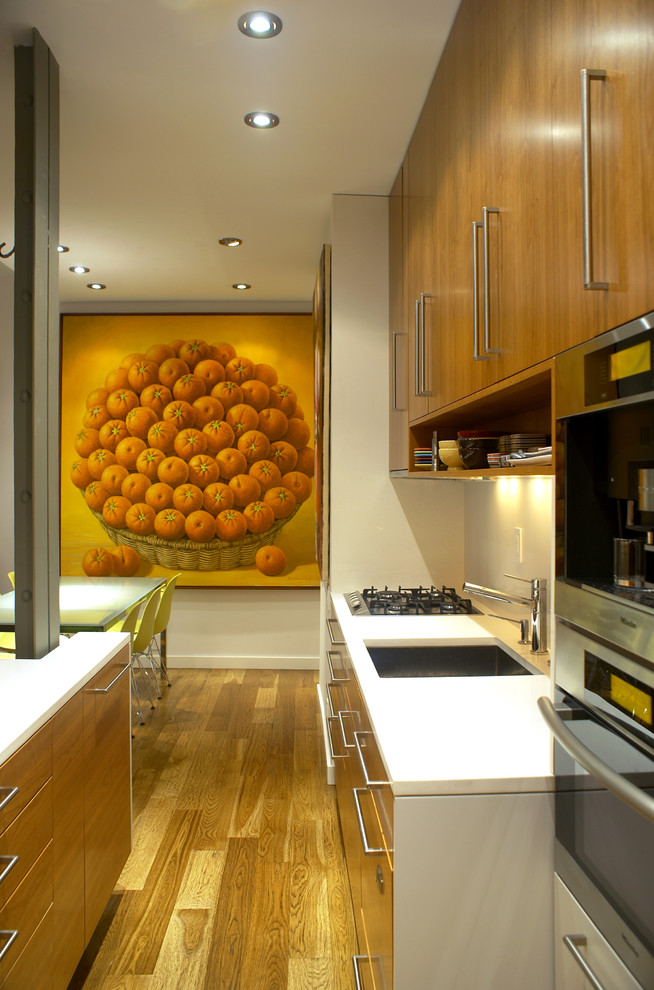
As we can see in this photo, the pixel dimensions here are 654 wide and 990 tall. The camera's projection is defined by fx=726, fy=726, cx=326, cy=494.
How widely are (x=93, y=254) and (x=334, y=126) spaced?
207cm

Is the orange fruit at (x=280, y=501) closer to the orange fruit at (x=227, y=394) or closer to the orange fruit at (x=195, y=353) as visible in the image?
the orange fruit at (x=227, y=394)

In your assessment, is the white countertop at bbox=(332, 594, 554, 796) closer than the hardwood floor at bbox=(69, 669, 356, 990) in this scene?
Yes

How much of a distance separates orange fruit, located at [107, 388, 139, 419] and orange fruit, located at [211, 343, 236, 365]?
643mm

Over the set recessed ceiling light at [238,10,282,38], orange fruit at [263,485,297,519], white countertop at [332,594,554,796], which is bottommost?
white countertop at [332,594,554,796]

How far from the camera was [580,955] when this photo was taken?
113cm

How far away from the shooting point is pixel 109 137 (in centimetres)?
275

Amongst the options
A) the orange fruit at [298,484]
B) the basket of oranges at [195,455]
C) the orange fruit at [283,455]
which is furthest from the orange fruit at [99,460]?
the orange fruit at [298,484]

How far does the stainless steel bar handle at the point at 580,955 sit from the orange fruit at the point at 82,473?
4.66m

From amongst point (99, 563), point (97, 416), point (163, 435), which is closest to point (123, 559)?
point (99, 563)

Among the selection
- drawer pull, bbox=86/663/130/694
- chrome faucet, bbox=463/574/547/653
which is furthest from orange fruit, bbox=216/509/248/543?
chrome faucet, bbox=463/574/547/653

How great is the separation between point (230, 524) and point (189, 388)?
1006 mm

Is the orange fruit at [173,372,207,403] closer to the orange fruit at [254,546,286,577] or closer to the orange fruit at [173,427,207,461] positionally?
the orange fruit at [173,427,207,461]

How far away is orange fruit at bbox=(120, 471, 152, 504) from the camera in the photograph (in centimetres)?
518

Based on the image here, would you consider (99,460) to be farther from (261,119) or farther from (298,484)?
(261,119)
